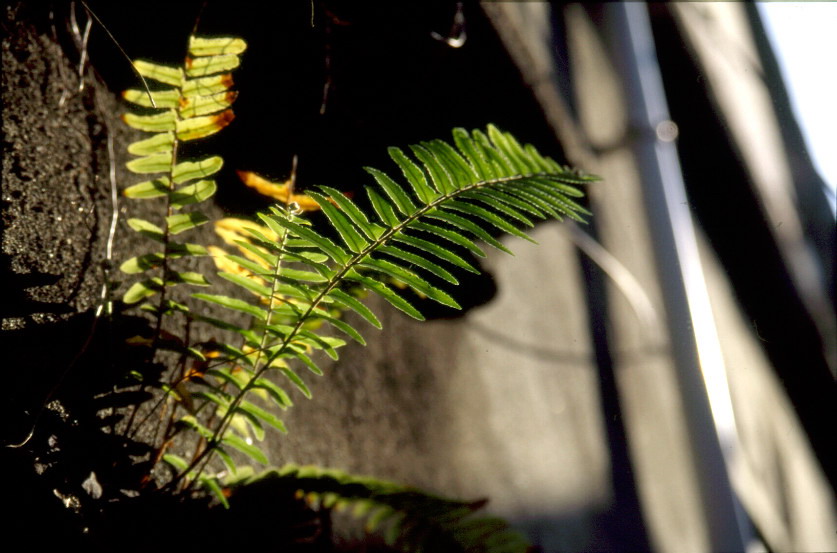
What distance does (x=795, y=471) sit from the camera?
2.13 meters

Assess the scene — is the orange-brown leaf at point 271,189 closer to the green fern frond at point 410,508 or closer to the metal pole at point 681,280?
the green fern frond at point 410,508

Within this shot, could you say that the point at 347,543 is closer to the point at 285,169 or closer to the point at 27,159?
the point at 285,169

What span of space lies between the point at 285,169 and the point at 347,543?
2.37ft

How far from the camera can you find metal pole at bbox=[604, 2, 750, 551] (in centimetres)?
202

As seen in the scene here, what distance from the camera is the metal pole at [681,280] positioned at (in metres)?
2.02

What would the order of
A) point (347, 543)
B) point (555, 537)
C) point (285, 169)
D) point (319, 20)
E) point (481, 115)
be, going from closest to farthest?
point (285, 169)
point (319, 20)
point (347, 543)
point (481, 115)
point (555, 537)

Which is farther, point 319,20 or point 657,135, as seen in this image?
point 657,135

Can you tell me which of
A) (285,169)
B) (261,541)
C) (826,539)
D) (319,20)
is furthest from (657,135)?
(261,541)

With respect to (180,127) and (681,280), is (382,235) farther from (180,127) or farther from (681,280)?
(681,280)

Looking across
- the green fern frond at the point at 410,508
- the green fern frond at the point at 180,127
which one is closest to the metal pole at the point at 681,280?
the green fern frond at the point at 410,508

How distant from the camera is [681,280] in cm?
233

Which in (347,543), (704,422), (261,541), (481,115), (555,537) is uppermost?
(481,115)

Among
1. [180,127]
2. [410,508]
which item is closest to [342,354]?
[410,508]

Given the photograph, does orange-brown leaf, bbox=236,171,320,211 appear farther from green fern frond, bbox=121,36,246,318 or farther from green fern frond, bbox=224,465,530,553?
green fern frond, bbox=224,465,530,553
